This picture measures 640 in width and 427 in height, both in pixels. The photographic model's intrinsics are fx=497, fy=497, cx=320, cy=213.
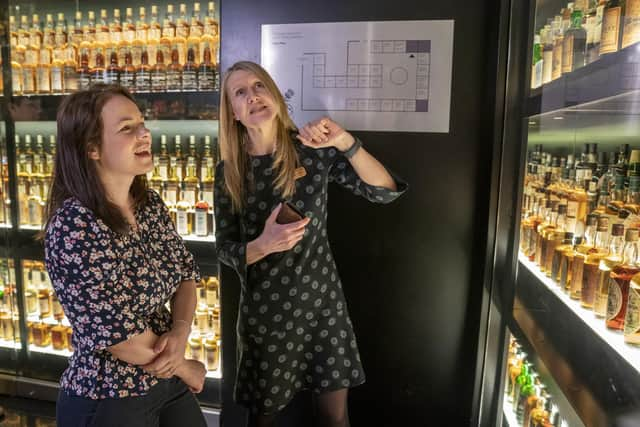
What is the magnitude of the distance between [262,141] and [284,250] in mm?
378

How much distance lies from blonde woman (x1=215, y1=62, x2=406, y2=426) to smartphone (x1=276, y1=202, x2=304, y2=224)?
0.04 meters

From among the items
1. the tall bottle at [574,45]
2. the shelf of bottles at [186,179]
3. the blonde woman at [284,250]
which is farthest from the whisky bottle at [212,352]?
the tall bottle at [574,45]

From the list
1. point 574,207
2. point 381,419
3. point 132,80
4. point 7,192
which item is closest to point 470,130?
point 574,207

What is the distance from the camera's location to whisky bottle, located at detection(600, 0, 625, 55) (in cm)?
104

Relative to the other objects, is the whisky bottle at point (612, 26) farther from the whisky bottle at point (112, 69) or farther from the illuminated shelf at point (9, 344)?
the illuminated shelf at point (9, 344)

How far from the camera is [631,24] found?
97cm

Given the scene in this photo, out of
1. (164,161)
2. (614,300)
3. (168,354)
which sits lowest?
(168,354)

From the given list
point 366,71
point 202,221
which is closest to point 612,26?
point 366,71

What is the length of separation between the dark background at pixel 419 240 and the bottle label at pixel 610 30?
0.81 meters

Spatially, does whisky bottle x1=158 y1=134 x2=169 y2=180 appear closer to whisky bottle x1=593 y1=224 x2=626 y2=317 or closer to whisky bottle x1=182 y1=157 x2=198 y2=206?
whisky bottle x1=182 y1=157 x2=198 y2=206

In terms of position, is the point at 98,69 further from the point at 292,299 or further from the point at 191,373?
the point at 191,373

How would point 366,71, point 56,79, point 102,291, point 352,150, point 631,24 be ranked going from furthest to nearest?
point 56,79 → point 366,71 → point 352,150 → point 102,291 → point 631,24

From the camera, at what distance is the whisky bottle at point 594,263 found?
3.92ft

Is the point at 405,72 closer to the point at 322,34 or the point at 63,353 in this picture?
the point at 322,34
